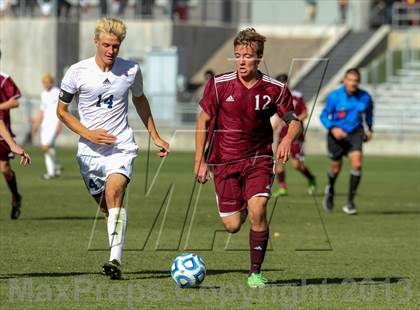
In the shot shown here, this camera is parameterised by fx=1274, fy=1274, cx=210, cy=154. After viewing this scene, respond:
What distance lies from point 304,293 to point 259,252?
1.97ft

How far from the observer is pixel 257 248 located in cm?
1105

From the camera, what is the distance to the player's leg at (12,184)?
680 inches

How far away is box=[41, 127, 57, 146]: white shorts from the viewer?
1062 inches

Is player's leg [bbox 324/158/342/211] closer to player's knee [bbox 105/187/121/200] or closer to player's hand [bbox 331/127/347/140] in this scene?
player's hand [bbox 331/127/347/140]

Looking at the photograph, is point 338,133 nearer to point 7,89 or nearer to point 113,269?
point 7,89

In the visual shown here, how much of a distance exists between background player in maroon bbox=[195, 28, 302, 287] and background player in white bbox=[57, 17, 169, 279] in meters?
0.64

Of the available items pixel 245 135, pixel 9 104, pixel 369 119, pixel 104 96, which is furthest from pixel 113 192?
pixel 369 119

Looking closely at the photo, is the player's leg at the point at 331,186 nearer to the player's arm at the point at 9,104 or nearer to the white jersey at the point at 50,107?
the player's arm at the point at 9,104

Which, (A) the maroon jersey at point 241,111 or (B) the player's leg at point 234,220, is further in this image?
(B) the player's leg at point 234,220

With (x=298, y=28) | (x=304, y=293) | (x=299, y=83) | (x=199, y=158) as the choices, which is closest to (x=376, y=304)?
(x=304, y=293)

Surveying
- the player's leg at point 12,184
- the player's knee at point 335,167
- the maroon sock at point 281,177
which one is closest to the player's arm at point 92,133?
the player's leg at point 12,184

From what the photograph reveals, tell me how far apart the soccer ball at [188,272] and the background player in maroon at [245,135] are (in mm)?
450

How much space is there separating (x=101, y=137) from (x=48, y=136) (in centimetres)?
1587

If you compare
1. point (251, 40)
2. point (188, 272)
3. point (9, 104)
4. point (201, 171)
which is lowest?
point (188, 272)
